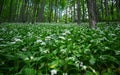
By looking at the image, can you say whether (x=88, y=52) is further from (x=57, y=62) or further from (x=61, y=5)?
(x=61, y=5)

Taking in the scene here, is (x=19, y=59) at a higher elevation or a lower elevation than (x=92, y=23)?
lower

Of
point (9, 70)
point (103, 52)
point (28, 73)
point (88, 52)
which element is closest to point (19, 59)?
point (9, 70)

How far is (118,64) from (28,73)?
1793 millimetres

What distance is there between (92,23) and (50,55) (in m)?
5.92

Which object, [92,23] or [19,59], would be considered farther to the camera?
[92,23]

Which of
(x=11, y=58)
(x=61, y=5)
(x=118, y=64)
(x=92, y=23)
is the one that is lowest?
(x=118, y=64)

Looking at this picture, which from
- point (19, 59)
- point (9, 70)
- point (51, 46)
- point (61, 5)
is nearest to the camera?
point (9, 70)

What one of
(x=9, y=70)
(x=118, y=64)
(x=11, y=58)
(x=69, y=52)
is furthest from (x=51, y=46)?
(x=118, y=64)

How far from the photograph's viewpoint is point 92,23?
859 centimetres

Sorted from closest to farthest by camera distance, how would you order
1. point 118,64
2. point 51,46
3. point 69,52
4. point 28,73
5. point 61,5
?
point 28,73, point 118,64, point 69,52, point 51,46, point 61,5

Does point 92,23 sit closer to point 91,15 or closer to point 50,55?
point 91,15

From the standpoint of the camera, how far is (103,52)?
3574mm

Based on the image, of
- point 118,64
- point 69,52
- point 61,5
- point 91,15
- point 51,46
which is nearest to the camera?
point 118,64

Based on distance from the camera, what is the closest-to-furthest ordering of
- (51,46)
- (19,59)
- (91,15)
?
(19,59) < (51,46) < (91,15)
